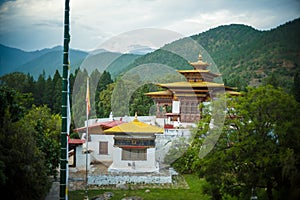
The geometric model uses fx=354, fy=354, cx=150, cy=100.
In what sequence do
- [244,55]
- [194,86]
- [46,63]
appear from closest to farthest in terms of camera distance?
[194,86] → [46,63] → [244,55]

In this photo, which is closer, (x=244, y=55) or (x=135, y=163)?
(x=135, y=163)

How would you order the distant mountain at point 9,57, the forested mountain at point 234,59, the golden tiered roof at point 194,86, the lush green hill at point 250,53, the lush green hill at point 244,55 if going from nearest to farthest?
1. the distant mountain at point 9,57
2. the golden tiered roof at point 194,86
3. the forested mountain at point 234,59
4. the lush green hill at point 250,53
5. the lush green hill at point 244,55

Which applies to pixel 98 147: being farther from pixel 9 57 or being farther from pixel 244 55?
pixel 244 55

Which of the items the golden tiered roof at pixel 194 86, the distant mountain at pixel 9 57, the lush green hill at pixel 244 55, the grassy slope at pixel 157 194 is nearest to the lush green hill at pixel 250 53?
the lush green hill at pixel 244 55

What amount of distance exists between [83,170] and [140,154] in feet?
5.48

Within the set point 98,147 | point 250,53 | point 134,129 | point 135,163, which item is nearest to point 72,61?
point 98,147

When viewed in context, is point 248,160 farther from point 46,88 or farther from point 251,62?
point 251,62

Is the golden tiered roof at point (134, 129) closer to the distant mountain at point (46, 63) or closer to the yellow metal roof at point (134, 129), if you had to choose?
the yellow metal roof at point (134, 129)

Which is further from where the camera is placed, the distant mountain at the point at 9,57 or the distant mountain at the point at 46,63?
the distant mountain at the point at 46,63

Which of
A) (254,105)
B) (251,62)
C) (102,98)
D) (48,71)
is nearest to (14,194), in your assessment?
(254,105)

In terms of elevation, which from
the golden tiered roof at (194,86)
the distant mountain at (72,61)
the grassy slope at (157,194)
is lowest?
the grassy slope at (157,194)

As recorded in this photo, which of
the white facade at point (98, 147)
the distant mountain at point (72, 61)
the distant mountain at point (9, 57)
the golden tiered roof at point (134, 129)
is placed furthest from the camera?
the distant mountain at point (72, 61)

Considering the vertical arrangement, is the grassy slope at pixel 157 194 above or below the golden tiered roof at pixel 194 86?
below

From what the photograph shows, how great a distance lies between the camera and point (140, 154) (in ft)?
32.3
